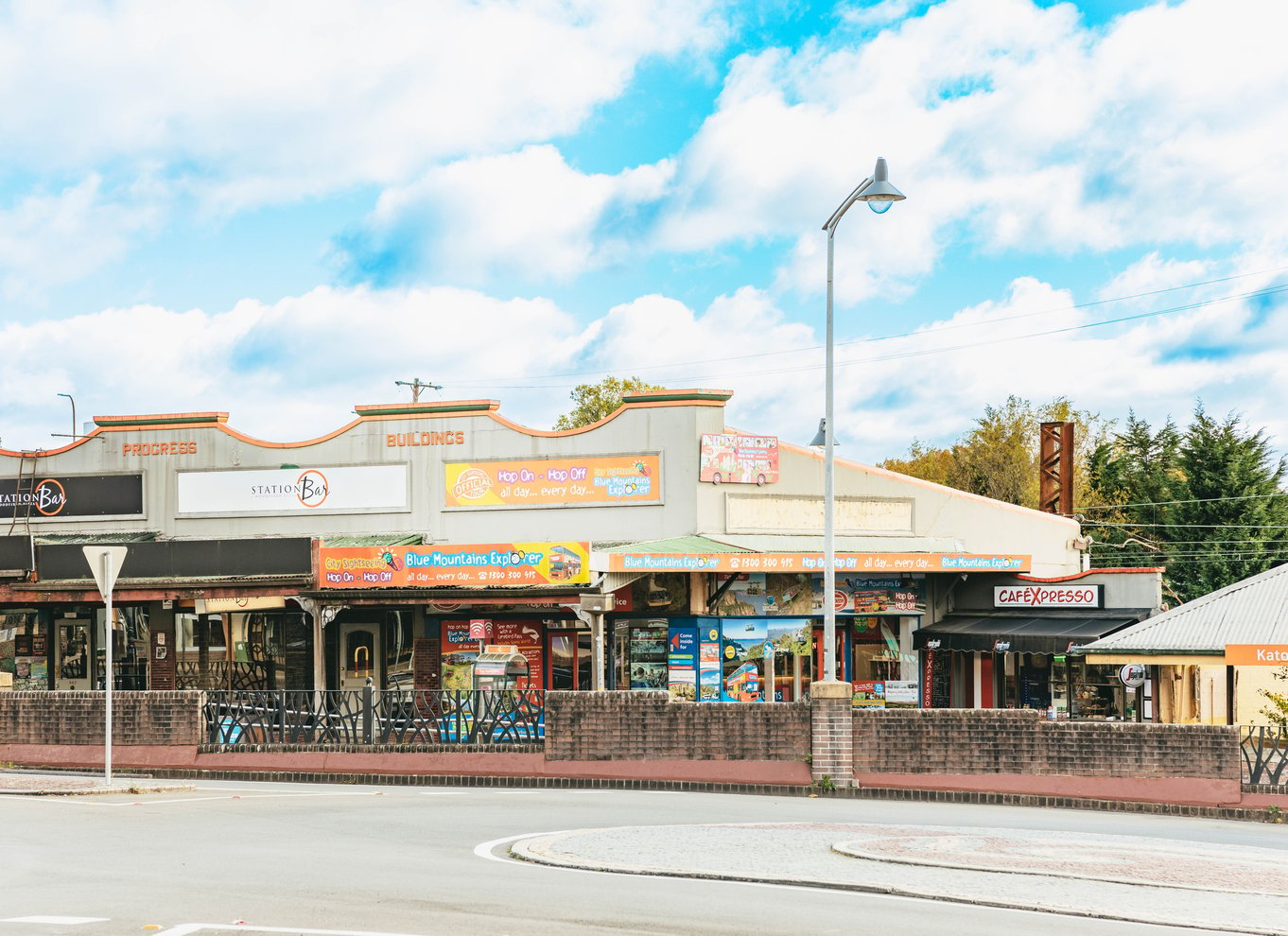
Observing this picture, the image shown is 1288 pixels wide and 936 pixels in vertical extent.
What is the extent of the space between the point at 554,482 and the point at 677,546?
336 centimetres

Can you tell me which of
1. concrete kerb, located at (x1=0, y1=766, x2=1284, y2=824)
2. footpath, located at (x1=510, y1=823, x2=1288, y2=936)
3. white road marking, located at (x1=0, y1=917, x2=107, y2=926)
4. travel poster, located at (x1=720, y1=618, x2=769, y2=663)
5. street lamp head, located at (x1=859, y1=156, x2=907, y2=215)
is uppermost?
street lamp head, located at (x1=859, y1=156, x2=907, y2=215)

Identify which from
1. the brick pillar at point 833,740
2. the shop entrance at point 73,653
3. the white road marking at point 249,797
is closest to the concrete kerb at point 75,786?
the white road marking at point 249,797

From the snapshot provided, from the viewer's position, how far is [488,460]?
30.0 m

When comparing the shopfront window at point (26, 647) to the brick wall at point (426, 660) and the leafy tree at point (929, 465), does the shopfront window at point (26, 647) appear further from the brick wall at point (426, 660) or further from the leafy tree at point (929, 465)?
the leafy tree at point (929, 465)

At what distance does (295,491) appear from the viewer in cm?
3103

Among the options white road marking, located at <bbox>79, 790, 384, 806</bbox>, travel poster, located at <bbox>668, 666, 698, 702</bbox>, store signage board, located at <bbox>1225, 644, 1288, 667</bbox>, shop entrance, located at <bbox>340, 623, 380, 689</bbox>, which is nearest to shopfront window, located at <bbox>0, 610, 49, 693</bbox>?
shop entrance, located at <bbox>340, 623, 380, 689</bbox>

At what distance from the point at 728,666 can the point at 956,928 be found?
19944 mm

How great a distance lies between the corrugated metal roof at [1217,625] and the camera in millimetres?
23922

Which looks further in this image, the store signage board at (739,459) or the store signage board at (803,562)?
the store signage board at (739,459)

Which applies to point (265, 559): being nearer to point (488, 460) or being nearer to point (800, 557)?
point (488, 460)

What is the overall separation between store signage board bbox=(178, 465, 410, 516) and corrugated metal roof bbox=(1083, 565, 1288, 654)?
14.5m

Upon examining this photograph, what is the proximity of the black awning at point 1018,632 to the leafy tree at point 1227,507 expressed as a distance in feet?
63.7

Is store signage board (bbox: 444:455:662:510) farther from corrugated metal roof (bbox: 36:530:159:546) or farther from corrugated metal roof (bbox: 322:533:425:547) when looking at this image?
corrugated metal roof (bbox: 36:530:159:546)

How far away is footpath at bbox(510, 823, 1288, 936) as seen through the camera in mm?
10258
